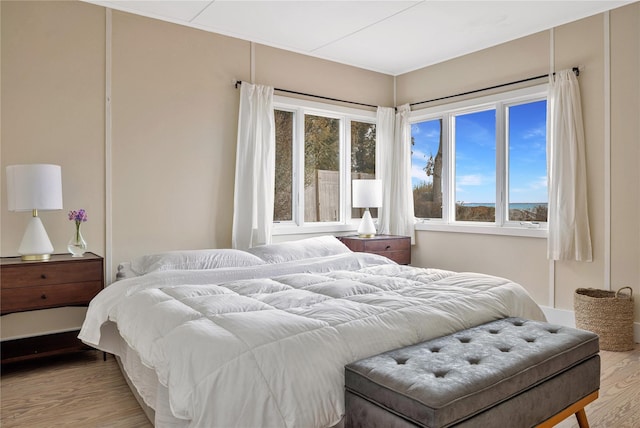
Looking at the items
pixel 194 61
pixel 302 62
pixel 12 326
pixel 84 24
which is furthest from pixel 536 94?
pixel 12 326

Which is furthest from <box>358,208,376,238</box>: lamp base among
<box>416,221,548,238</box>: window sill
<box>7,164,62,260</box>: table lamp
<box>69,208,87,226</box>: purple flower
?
<box>7,164,62,260</box>: table lamp

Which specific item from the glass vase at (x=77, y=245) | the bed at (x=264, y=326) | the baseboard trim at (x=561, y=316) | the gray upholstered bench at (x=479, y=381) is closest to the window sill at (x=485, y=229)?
the baseboard trim at (x=561, y=316)

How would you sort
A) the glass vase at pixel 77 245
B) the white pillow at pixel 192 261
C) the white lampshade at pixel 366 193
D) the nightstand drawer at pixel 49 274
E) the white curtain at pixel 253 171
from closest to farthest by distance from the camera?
1. the nightstand drawer at pixel 49 274
2. the white pillow at pixel 192 261
3. the glass vase at pixel 77 245
4. the white curtain at pixel 253 171
5. the white lampshade at pixel 366 193

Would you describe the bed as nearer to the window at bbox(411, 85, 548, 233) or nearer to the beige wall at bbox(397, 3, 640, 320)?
the beige wall at bbox(397, 3, 640, 320)

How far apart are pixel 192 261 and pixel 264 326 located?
1568 mm

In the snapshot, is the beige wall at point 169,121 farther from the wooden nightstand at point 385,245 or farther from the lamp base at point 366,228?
the lamp base at point 366,228

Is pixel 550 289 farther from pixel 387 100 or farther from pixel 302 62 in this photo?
pixel 302 62

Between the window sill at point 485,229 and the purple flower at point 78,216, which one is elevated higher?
the purple flower at point 78,216

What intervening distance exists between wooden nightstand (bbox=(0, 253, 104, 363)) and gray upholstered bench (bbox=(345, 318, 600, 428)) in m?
2.17

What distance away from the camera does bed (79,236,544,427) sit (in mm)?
1502

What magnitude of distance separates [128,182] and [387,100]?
309 cm

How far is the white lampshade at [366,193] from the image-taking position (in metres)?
4.73

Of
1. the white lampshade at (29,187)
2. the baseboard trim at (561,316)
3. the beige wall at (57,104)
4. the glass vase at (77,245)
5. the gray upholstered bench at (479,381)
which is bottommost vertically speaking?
the baseboard trim at (561,316)

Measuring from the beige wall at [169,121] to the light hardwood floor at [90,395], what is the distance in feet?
2.53
